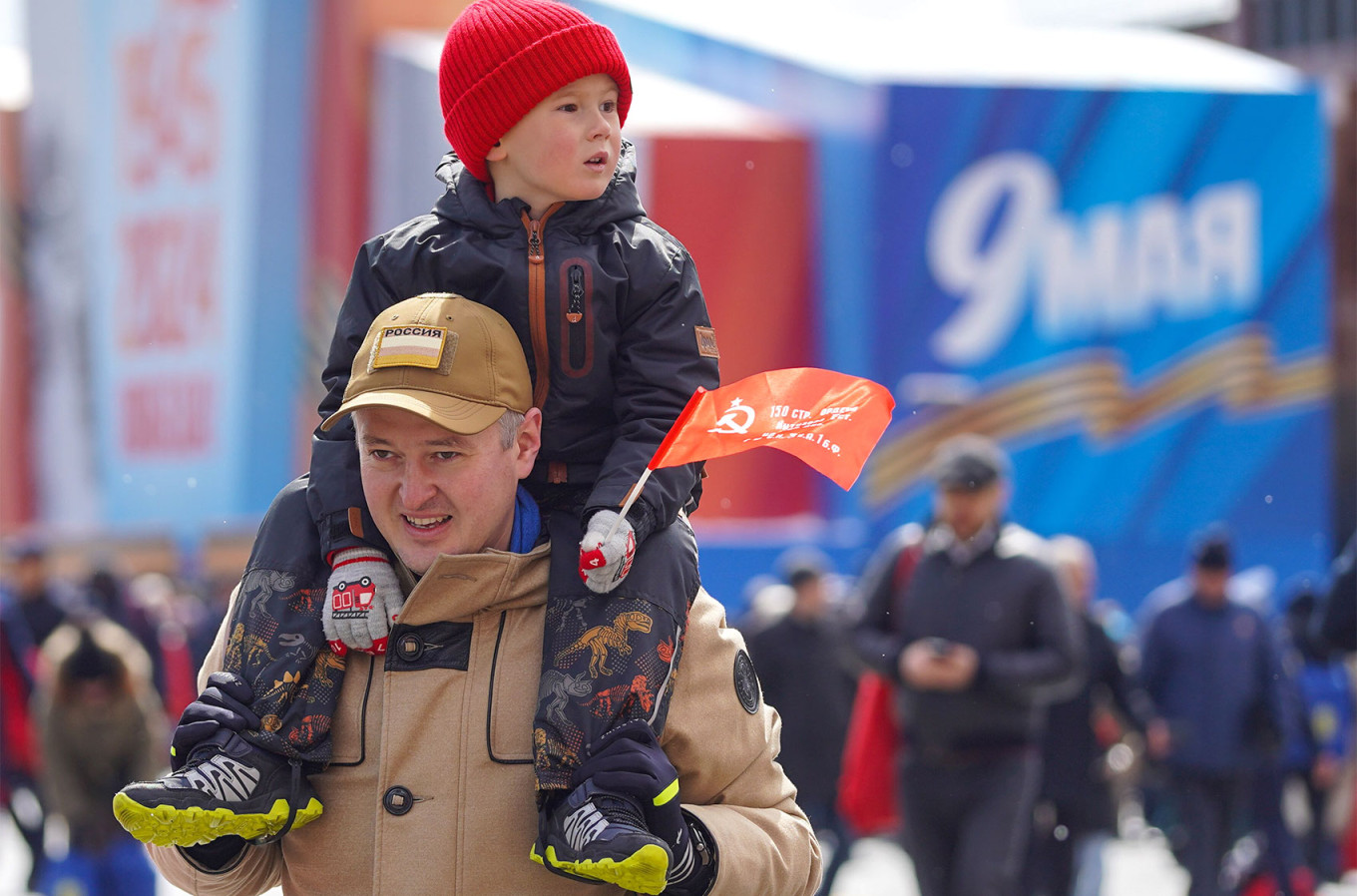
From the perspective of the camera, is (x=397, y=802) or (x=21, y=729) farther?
(x=21, y=729)

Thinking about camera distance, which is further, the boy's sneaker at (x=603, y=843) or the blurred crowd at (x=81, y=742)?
the blurred crowd at (x=81, y=742)

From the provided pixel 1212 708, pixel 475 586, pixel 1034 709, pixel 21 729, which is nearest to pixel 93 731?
pixel 21 729

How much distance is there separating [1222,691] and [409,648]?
5.82 metres

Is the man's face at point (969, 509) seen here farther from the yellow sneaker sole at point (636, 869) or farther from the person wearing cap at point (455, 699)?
the yellow sneaker sole at point (636, 869)

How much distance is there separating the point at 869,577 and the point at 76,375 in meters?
25.7

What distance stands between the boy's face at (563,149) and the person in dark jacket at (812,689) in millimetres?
5575

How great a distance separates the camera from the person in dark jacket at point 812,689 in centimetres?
791

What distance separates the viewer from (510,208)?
2395 mm

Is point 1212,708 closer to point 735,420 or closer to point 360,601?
point 735,420

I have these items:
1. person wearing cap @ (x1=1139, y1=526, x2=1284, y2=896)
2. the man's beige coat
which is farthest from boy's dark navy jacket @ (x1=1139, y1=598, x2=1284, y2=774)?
the man's beige coat

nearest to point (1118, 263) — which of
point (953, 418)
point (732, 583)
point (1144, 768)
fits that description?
point (953, 418)

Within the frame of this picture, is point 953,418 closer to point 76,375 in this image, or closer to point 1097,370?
point 1097,370

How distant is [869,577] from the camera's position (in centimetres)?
654

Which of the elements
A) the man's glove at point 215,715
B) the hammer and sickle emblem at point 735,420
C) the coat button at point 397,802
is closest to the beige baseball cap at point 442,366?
the hammer and sickle emblem at point 735,420
